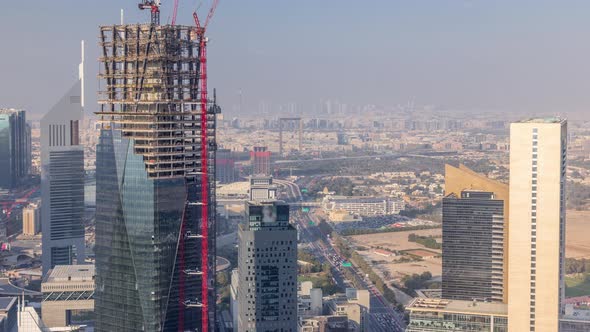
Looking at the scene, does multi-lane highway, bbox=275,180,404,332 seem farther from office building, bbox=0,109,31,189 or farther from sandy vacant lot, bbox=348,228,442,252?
office building, bbox=0,109,31,189

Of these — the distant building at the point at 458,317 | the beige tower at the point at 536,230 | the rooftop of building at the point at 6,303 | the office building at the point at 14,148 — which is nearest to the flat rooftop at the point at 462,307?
the distant building at the point at 458,317

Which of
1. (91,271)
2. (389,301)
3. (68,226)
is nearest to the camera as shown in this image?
(91,271)

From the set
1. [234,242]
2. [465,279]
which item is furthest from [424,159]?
[465,279]

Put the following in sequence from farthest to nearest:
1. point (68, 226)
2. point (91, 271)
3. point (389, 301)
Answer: point (68, 226), point (389, 301), point (91, 271)

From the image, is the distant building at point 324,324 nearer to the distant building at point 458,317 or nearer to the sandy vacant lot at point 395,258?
the distant building at point 458,317

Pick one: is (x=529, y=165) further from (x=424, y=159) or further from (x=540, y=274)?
(x=424, y=159)

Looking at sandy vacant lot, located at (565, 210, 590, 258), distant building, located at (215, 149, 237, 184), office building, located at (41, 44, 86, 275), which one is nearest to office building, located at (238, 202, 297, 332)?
sandy vacant lot, located at (565, 210, 590, 258)
